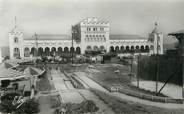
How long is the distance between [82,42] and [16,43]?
55.8ft

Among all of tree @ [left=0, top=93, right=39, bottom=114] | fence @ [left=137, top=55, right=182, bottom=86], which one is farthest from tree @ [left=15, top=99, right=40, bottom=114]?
fence @ [left=137, top=55, right=182, bottom=86]

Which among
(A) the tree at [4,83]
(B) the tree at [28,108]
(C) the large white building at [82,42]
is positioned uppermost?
(C) the large white building at [82,42]

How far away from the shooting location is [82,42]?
2389 inches

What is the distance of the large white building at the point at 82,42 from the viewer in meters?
55.9

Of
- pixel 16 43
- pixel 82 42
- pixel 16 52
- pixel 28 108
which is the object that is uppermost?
pixel 82 42

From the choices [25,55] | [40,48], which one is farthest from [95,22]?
[25,55]

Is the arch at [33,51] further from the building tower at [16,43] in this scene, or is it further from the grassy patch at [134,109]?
the grassy patch at [134,109]

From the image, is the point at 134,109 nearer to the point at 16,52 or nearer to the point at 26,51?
the point at 16,52

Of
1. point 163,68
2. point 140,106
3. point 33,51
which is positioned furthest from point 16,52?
point 140,106

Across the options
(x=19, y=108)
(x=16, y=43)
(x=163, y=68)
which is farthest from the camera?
(x=16, y=43)

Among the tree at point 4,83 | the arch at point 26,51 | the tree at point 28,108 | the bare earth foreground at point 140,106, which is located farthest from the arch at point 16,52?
the bare earth foreground at point 140,106

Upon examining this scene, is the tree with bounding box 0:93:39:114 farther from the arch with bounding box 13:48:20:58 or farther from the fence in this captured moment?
the arch with bounding box 13:48:20:58

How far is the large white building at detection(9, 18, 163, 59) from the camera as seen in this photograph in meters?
55.9

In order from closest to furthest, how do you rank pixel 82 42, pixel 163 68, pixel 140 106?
pixel 140 106 < pixel 163 68 < pixel 82 42
